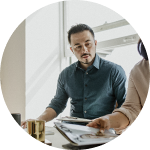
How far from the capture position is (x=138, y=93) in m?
1.12

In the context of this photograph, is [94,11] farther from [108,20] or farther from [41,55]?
[41,55]

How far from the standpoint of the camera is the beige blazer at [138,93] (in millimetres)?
1094

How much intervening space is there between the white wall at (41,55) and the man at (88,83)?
61 cm

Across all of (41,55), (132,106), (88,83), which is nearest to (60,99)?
(88,83)

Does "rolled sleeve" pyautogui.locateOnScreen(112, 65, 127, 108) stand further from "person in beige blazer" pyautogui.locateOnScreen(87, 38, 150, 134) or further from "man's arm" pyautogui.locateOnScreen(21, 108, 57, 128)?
"man's arm" pyautogui.locateOnScreen(21, 108, 57, 128)

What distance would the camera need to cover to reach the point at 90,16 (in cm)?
229

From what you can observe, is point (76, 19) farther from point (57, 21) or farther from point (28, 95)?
point (28, 95)

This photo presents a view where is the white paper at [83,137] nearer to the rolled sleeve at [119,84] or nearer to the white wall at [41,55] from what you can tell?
the rolled sleeve at [119,84]

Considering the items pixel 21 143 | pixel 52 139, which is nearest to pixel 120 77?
pixel 52 139

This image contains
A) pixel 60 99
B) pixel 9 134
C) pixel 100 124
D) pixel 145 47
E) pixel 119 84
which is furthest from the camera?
pixel 60 99

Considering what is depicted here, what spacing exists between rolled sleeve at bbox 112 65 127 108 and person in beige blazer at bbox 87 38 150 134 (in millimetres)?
393

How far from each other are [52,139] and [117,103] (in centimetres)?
92

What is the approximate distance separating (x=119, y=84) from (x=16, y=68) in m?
1.48

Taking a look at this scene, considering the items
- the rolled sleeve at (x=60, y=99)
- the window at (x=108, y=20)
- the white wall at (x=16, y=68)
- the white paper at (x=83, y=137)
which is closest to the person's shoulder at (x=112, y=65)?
the window at (x=108, y=20)
